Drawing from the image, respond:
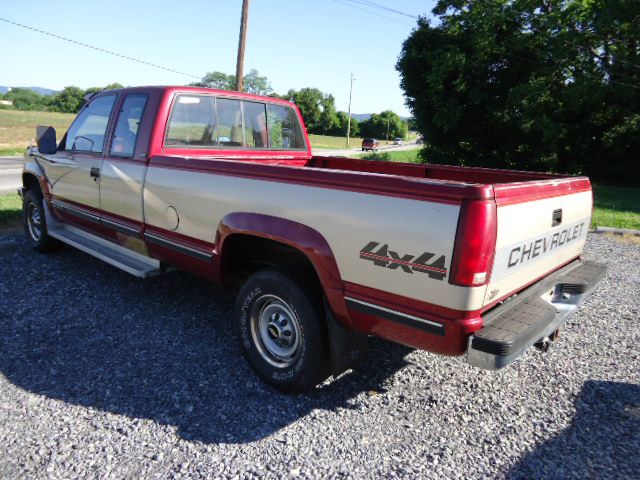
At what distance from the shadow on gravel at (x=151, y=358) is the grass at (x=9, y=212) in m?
2.68

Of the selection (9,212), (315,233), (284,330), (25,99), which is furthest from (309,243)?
(25,99)

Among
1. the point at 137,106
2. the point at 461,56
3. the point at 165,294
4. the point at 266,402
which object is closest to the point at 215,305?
the point at 165,294

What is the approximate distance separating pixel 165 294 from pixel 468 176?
127 inches

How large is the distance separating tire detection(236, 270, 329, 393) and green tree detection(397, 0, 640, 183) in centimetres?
1936

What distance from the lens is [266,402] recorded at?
3051mm

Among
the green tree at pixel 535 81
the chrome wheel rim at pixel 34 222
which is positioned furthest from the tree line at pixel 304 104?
the chrome wheel rim at pixel 34 222

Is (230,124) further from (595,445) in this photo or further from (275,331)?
(595,445)

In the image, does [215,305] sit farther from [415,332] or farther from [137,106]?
[415,332]

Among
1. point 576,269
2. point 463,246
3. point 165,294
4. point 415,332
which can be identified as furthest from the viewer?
point 165,294

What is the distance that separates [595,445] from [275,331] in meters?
2.08

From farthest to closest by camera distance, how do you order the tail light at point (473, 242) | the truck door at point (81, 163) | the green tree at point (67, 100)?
the green tree at point (67, 100) < the truck door at point (81, 163) < the tail light at point (473, 242)

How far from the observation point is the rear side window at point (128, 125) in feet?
13.6

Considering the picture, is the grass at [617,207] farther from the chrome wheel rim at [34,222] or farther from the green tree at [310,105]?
the green tree at [310,105]

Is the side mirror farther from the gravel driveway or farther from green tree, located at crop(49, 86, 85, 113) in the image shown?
green tree, located at crop(49, 86, 85, 113)
